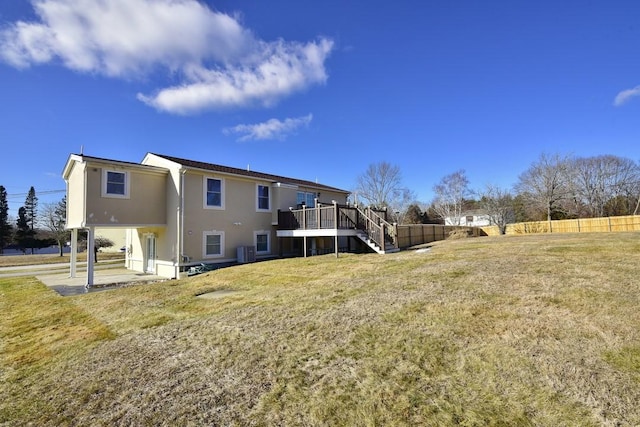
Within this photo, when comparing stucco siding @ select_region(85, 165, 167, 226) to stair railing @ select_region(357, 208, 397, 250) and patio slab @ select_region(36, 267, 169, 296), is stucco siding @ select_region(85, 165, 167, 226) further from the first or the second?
stair railing @ select_region(357, 208, 397, 250)

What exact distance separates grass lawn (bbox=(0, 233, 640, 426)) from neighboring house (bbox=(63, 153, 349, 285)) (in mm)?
5838

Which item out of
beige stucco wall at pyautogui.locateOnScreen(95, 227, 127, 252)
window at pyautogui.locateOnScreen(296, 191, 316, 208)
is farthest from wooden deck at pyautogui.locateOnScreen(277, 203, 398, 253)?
beige stucco wall at pyautogui.locateOnScreen(95, 227, 127, 252)

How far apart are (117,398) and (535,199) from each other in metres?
46.8

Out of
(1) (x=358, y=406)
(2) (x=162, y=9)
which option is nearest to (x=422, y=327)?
(1) (x=358, y=406)

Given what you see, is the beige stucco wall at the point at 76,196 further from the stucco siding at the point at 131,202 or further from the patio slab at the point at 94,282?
the patio slab at the point at 94,282

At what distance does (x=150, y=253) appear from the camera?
15516 millimetres

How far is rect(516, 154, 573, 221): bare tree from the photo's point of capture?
123 ft

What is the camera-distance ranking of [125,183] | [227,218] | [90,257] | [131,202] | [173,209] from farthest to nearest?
[227,218] < [173,209] < [131,202] < [125,183] < [90,257]

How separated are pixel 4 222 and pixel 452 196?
67010 mm

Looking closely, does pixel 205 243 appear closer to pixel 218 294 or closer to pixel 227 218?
pixel 227 218

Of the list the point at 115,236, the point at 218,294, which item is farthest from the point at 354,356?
the point at 115,236

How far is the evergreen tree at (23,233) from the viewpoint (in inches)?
1629

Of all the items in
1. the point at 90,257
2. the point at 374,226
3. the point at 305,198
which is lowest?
the point at 90,257

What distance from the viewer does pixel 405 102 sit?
59.2 feet
